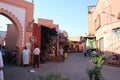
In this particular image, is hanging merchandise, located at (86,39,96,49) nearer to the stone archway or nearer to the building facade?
the building facade

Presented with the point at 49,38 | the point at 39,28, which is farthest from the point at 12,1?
the point at 49,38

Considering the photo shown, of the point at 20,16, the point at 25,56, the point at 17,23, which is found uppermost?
the point at 20,16

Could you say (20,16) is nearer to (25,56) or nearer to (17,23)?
(17,23)

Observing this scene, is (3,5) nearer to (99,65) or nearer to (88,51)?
(99,65)

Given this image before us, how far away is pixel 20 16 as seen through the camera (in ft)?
57.0

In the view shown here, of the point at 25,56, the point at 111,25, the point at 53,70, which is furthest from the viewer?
the point at 111,25

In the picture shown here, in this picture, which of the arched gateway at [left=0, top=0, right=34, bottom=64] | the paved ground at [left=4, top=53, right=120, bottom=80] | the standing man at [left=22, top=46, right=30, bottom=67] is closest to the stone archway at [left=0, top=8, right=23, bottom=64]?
the arched gateway at [left=0, top=0, right=34, bottom=64]

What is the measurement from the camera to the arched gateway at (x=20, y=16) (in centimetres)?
1639

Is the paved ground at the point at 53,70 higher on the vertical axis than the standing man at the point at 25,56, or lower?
lower

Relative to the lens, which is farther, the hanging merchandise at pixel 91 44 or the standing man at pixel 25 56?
the hanging merchandise at pixel 91 44

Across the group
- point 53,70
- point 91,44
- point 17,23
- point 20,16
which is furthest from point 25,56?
point 91,44

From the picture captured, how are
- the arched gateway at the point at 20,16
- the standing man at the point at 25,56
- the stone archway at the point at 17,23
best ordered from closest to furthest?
the stone archway at the point at 17,23 → the arched gateway at the point at 20,16 → the standing man at the point at 25,56

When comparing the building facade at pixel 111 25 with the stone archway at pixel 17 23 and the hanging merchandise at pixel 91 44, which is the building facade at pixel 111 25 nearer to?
the stone archway at pixel 17 23

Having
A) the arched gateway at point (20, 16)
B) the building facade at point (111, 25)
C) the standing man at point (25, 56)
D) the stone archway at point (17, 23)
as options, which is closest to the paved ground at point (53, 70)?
the standing man at point (25, 56)
